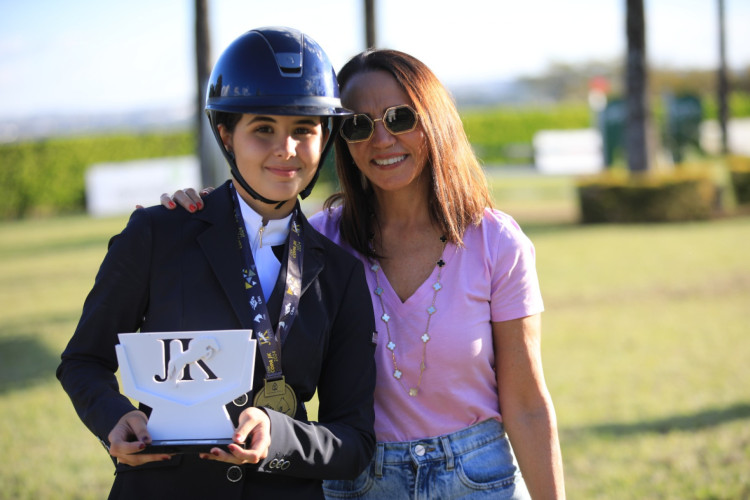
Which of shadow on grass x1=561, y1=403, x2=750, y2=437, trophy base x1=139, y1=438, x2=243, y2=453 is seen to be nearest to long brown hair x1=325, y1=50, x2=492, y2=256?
trophy base x1=139, y1=438, x2=243, y2=453

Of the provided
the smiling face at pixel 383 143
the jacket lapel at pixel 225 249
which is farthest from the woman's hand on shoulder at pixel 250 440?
the smiling face at pixel 383 143

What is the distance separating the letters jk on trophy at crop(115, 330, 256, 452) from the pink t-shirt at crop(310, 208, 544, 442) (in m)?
0.74

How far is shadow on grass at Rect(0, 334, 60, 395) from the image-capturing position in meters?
8.55

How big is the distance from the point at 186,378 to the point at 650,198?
18.2 m

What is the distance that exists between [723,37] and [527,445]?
38193mm

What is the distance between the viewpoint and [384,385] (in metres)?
2.57

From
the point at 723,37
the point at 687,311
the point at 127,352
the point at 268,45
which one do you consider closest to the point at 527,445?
the point at 127,352

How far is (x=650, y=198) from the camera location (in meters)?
18.8

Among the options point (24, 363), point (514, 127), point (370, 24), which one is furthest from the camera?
point (514, 127)

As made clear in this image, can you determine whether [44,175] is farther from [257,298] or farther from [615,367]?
[257,298]

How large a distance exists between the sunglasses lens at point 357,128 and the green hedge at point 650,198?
17.1m

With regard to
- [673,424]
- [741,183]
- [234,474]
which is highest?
[741,183]

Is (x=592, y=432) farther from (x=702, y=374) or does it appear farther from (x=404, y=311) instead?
(x=404, y=311)

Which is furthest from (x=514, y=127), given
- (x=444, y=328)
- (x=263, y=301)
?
(x=263, y=301)
